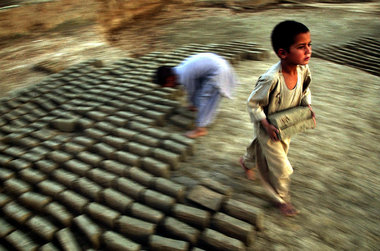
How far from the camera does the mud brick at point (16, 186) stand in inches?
96.0

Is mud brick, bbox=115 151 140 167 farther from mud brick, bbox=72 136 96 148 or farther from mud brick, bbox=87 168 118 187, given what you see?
mud brick, bbox=72 136 96 148

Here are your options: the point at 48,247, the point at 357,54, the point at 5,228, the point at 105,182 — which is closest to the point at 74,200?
the point at 105,182

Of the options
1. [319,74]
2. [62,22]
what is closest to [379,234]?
[319,74]

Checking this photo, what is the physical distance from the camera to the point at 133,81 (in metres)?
3.90

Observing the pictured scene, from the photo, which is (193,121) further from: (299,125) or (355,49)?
(355,49)

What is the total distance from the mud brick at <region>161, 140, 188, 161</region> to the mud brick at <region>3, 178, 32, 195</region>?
1118mm

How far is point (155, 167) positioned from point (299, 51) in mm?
1344

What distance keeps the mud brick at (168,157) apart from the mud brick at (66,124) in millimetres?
1025

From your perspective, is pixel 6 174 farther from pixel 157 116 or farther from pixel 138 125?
pixel 157 116

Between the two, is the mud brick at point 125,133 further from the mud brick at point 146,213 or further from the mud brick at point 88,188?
the mud brick at point 146,213

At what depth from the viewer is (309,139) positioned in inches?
116

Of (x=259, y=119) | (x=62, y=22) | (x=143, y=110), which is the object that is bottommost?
(x=143, y=110)

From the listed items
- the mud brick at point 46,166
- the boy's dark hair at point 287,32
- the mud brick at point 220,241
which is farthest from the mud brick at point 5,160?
the boy's dark hair at point 287,32

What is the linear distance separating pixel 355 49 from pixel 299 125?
13.2 feet
